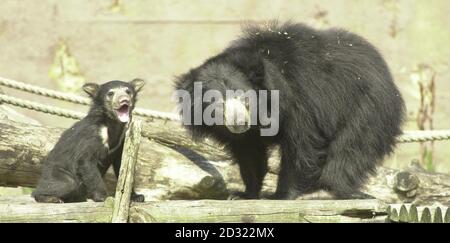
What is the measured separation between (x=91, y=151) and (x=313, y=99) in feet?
5.19

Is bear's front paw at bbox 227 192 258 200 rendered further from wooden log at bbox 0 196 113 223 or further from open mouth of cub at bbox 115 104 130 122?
wooden log at bbox 0 196 113 223

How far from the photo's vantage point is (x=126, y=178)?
4.92 m

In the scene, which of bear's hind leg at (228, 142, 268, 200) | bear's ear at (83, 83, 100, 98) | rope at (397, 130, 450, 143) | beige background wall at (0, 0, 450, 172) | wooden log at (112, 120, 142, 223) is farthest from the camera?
beige background wall at (0, 0, 450, 172)

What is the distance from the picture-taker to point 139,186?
21.5 ft

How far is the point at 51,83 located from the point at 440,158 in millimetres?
4657

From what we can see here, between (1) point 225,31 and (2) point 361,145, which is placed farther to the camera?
(1) point 225,31

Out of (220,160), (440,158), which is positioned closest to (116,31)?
(220,160)

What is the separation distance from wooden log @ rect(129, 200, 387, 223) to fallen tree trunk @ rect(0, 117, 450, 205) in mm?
1461

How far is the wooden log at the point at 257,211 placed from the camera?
5.02m

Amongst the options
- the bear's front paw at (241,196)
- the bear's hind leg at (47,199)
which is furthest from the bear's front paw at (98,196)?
the bear's front paw at (241,196)

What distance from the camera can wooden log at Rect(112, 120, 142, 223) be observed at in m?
4.89

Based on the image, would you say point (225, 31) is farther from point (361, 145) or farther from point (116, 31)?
point (361, 145)

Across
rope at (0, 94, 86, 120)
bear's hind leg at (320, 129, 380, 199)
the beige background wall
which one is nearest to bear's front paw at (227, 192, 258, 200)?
bear's hind leg at (320, 129, 380, 199)

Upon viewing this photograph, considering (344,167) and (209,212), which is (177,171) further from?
(209,212)
